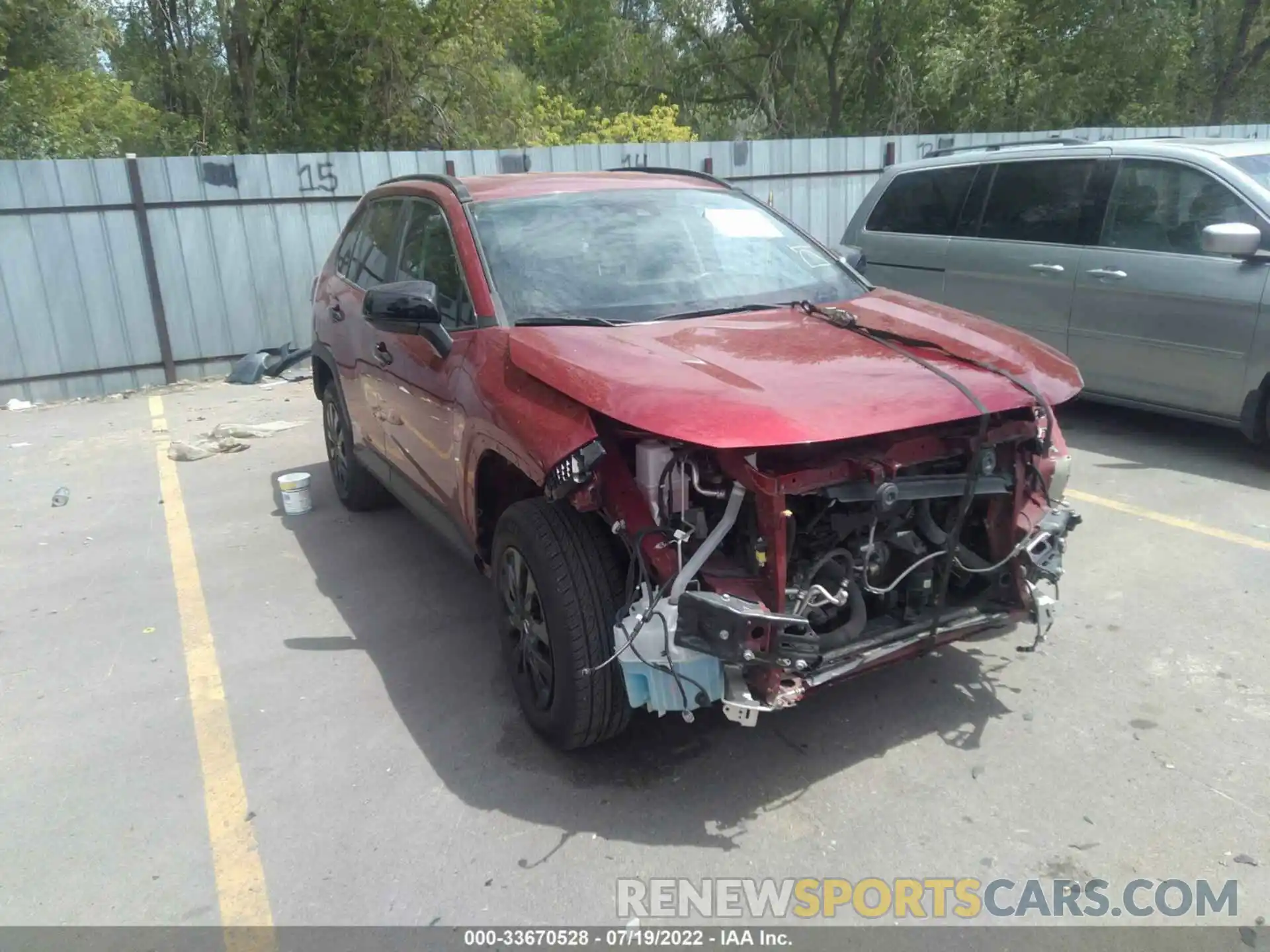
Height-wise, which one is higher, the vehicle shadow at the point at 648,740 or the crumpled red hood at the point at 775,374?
the crumpled red hood at the point at 775,374

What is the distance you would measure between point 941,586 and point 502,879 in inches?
63.2

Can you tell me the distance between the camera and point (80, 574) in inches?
211

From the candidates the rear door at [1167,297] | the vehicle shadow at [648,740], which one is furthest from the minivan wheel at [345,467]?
the rear door at [1167,297]

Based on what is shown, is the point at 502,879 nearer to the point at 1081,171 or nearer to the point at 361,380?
the point at 361,380

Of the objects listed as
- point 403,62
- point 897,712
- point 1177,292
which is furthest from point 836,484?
point 403,62

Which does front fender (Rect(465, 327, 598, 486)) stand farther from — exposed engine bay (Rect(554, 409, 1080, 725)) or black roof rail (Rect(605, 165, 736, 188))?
black roof rail (Rect(605, 165, 736, 188))

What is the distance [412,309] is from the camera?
12.0ft

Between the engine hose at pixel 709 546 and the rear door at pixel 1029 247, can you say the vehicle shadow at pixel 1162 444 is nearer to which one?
the rear door at pixel 1029 247

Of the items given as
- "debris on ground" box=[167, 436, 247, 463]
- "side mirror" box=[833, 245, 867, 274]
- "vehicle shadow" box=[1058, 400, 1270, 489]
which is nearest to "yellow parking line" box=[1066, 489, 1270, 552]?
"vehicle shadow" box=[1058, 400, 1270, 489]

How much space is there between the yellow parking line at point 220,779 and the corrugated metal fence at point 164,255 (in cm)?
515

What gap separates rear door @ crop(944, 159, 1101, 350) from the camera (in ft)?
21.8

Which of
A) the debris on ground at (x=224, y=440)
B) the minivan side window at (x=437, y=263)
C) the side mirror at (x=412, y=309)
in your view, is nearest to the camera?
the side mirror at (x=412, y=309)

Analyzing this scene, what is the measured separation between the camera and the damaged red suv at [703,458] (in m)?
2.83

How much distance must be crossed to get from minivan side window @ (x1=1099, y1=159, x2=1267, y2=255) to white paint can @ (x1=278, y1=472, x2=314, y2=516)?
5340 millimetres
